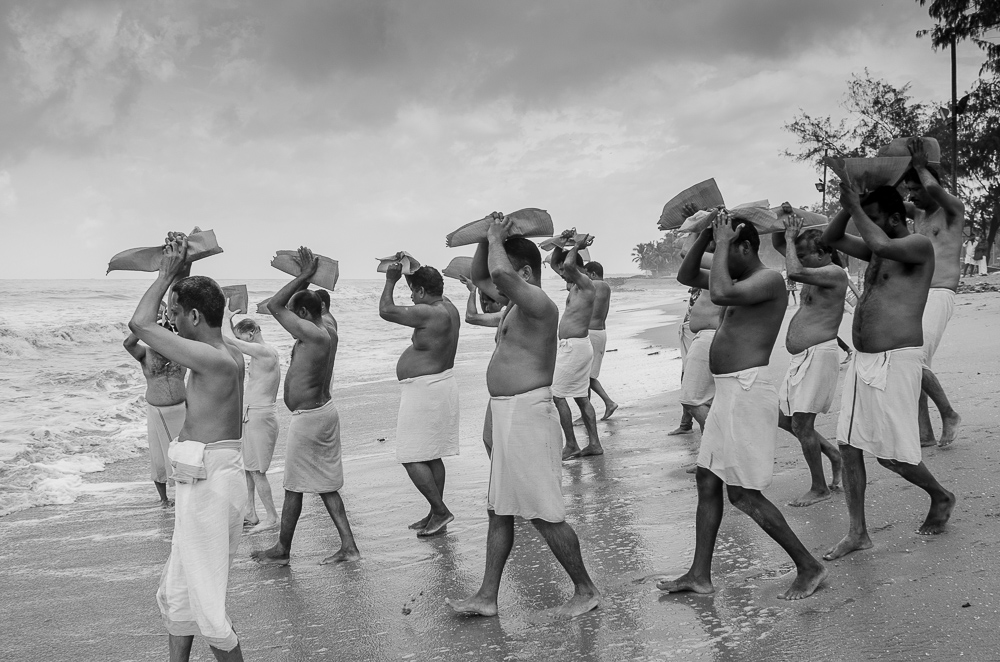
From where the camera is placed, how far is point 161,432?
7.59 m

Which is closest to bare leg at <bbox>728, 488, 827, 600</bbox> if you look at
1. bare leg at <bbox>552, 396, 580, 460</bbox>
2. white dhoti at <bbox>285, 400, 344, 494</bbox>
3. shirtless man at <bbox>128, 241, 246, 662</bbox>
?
shirtless man at <bbox>128, 241, 246, 662</bbox>

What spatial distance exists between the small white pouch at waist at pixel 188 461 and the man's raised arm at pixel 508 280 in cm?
169

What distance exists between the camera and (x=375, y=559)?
5.60 m

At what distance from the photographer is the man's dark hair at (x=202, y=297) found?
157 inches

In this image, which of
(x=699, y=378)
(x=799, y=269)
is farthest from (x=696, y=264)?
(x=699, y=378)

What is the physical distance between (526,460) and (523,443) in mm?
91

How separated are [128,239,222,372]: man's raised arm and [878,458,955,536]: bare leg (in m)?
3.70

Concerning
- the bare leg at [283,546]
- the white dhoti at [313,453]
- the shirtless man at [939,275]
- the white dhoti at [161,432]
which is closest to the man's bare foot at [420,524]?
the white dhoti at [313,453]

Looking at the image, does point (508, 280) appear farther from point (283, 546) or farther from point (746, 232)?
point (283, 546)

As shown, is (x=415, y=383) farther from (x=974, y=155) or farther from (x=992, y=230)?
(x=992, y=230)

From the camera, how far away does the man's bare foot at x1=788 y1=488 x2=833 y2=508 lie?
19.1 feet

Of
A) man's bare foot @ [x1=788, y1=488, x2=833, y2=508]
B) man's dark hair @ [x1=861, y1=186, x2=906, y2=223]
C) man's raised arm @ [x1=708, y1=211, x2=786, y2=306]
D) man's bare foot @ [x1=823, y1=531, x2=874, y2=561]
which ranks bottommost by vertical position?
man's bare foot @ [x1=788, y1=488, x2=833, y2=508]

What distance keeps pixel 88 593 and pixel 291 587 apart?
51.0 inches

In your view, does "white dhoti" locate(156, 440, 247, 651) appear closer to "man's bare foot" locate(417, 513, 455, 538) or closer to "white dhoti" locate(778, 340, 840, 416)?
"man's bare foot" locate(417, 513, 455, 538)
